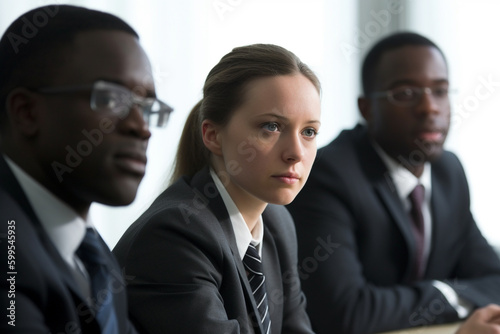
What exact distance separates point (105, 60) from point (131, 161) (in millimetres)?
132

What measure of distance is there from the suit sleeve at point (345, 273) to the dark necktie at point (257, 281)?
0.49 meters

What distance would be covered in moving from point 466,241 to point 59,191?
1.72 m

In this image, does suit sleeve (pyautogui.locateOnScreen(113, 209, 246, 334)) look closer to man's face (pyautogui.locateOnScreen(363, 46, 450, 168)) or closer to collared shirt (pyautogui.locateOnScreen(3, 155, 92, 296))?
collared shirt (pyautogui.locateOnScreen(3, 155, 92, 296))

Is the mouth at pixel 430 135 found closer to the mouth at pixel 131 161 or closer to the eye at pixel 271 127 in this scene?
the eye at pixel 271 127

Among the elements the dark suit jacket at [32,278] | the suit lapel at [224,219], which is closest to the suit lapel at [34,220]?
the dark suit jacket at [32,278]

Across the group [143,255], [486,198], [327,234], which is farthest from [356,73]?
[143,255]

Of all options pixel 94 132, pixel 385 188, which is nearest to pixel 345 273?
pixel 385 188

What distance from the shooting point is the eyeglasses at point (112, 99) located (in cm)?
91

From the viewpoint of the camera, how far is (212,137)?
1.49m

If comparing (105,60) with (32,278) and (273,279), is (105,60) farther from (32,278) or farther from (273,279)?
(273,279)

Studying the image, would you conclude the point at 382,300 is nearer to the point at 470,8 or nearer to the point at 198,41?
the point at 198,41

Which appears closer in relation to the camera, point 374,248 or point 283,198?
point 283,198

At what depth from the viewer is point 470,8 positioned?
132 inches

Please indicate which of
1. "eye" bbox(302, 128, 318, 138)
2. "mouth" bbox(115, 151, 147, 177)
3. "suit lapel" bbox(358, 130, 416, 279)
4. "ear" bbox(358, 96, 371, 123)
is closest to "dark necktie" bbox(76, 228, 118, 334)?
"mouth" bbox(115, 151, 147, 177)
